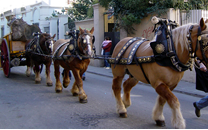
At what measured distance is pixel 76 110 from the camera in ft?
17.5

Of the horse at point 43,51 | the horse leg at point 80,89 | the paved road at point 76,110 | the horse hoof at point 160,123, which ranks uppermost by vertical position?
the horse at point 43,51

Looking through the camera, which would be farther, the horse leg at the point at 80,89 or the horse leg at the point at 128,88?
the horse leg at the point at 80,89

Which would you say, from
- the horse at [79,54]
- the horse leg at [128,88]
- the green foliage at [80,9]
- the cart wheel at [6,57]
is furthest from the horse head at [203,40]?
the green foliage at [80,9]

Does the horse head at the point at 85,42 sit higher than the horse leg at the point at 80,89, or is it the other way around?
the horse head at the point at 85,42

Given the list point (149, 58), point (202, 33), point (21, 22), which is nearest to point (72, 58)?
point (149, 58)

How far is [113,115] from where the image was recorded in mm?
4914

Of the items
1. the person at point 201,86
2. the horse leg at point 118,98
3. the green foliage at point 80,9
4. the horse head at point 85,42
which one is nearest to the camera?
the person at point 201,86

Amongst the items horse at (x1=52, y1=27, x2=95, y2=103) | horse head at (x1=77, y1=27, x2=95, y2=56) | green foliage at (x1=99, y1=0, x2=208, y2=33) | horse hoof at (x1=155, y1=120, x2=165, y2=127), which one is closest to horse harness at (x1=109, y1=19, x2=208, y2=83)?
horse hoof at (x1=155, y1=120, x2=165, y2=127)

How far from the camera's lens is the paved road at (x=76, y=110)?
4.36 m

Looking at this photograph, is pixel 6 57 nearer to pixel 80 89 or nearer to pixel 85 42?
pixel 80 89

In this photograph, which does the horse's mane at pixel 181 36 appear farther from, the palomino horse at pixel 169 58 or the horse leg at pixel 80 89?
the horse leg at pixel 80 89

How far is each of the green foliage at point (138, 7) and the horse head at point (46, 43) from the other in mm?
4965

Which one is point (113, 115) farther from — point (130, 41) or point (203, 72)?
point (203, 72)

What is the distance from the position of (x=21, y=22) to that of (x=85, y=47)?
5.86 metres
